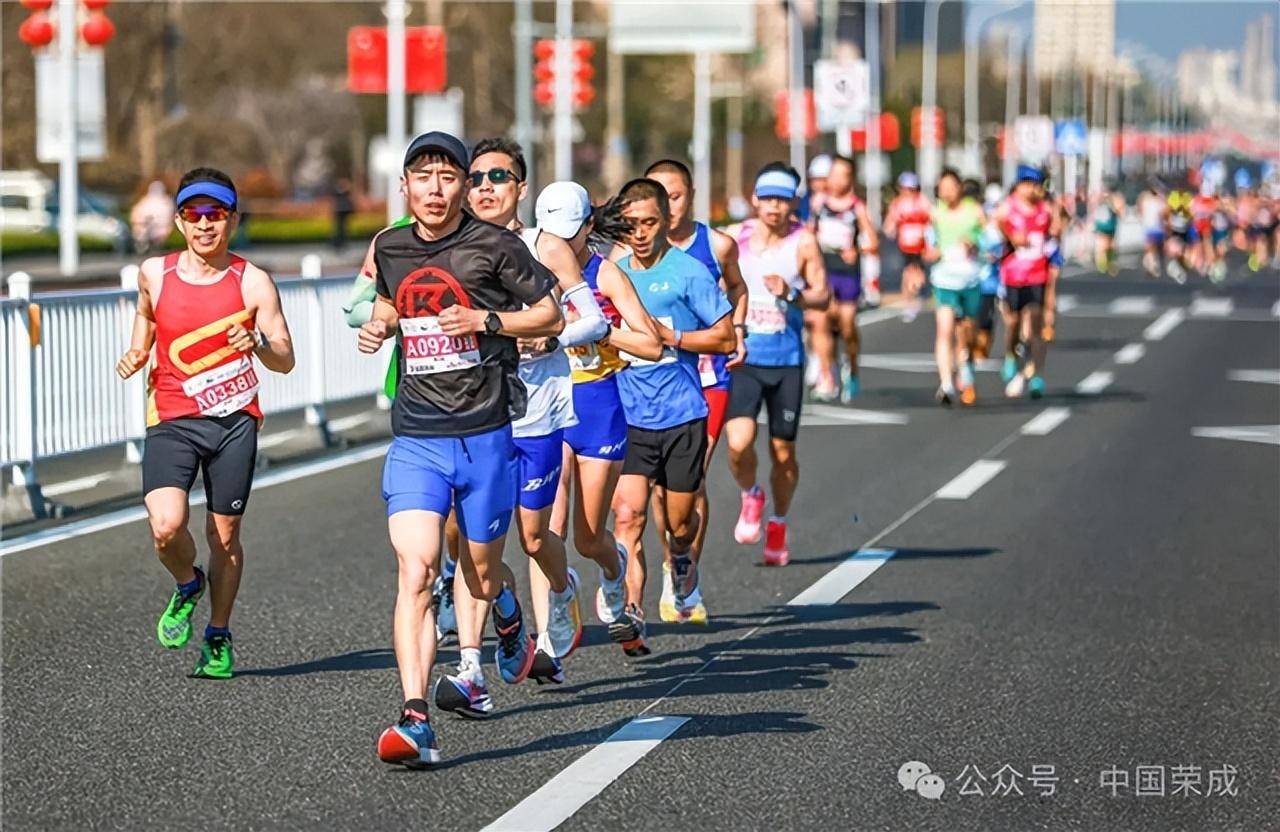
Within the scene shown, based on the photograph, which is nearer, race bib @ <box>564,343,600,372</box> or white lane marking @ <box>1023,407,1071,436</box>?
race bib @ <box>564,343,600,372</box>

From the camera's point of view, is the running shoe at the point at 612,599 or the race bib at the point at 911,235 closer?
the running shoe at the point at 612,599

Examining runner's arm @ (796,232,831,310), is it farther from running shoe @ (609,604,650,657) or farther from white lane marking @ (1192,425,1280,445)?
white lane marking @ (1192,425,1280,445)

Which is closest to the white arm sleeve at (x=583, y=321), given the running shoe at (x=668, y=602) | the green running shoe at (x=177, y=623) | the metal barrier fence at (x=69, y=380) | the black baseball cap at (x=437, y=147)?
the black baseball cap at (x=437, y=147)

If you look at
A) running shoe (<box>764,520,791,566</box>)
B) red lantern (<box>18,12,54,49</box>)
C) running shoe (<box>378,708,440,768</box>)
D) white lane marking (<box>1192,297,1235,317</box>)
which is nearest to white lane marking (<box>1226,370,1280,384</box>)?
white lane marking (<box>1192,297,1235,317</box>)

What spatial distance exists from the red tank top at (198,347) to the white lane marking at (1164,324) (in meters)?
22.4

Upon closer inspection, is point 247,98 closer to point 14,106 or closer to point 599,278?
point 14,106

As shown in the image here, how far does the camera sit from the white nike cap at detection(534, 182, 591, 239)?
785 cm

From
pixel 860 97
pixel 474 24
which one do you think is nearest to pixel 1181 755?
pixel 860 97

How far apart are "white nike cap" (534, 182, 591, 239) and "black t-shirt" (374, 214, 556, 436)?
887 millimetres

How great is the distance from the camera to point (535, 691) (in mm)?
7887

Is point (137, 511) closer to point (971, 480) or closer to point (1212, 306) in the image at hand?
point (971, 480)

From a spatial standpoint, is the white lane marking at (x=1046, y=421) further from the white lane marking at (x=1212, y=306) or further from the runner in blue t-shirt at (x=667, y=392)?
the white lane marking at (x=1212, y=306)

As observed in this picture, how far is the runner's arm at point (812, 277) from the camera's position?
36.9 ft

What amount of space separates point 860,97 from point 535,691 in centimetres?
3045
